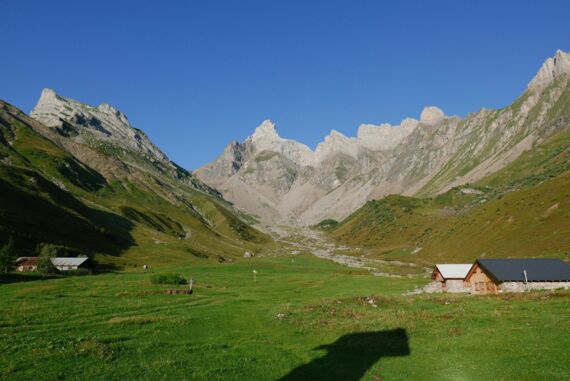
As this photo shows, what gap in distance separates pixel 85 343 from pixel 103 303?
69.4 ft

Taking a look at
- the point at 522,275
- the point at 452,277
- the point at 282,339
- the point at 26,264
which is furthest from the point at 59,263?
the point at 522,275

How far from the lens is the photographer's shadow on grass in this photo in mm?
25844

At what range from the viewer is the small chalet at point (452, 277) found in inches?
3204

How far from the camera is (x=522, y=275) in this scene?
6600cm

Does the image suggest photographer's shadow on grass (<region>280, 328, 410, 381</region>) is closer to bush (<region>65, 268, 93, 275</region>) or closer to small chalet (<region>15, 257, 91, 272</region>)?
bush (<region>65, 268, 93, 275</region>)

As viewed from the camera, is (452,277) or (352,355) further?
(452,277)

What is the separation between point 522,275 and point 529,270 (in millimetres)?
1733

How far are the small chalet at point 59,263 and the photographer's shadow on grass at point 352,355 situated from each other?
281ft

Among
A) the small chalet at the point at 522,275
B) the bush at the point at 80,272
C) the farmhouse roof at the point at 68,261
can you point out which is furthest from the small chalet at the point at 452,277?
the farmhouse roof at the point at 68,261

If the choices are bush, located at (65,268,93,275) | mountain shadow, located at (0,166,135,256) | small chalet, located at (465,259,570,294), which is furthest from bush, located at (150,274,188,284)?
mountain shadow, located at (0,166,135,256)

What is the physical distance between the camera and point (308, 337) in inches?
1426

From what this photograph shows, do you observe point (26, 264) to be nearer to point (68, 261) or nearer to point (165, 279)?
point (68, 261)

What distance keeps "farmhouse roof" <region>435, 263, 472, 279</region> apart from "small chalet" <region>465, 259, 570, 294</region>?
9.08 meters

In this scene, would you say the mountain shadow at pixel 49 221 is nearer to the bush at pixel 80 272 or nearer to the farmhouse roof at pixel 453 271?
the bush at pixel 80 272
